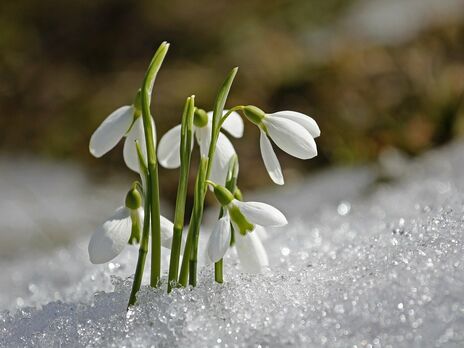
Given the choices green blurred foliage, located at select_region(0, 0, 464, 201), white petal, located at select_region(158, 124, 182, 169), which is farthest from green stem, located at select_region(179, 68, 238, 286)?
green blurred foliage, located at select_region(0, 0, 464, 201)

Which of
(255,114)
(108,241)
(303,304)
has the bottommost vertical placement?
(303,304)

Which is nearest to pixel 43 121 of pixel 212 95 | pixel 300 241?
pixel 212 95

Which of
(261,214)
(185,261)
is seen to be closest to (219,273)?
(185,261)

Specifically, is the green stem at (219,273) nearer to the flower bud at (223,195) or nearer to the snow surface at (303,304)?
the snow surface at (303,304)

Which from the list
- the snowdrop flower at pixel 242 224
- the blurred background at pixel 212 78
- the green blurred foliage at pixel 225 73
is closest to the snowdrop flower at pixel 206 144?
the snowdrop flower at pixel 242 224

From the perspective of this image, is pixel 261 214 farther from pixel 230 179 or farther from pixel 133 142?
pixel 133 142

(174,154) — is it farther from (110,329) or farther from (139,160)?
(110,329)

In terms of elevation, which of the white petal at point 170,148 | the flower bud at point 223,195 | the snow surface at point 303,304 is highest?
the white petal at point 170,148
